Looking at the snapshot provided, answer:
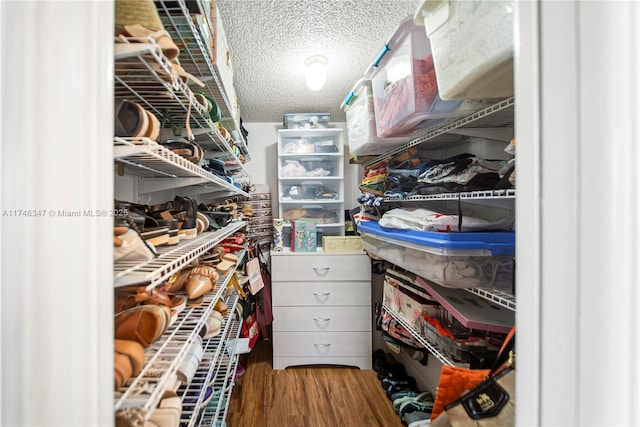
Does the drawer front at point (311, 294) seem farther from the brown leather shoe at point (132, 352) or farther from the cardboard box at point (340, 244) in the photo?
the brown leather shoe at point (132, 352)

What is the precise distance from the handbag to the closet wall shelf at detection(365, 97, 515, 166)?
608 millimetres

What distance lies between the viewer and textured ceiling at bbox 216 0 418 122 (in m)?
1.08

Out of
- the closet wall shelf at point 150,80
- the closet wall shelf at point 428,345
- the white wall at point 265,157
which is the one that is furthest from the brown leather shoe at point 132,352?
the white wall at point 265,157

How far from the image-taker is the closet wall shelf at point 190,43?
682mm

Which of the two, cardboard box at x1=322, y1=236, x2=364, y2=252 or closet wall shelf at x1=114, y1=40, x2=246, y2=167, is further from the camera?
cardboard box at x1=322, y1=236, x2=364, y2=252

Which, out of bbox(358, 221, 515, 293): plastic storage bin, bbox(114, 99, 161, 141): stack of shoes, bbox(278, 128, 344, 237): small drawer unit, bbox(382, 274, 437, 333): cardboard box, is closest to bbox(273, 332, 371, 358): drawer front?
bbox(382, 274, 437, 333): cardboard box

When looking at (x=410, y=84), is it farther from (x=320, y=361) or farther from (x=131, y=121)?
(x=320, y=361)

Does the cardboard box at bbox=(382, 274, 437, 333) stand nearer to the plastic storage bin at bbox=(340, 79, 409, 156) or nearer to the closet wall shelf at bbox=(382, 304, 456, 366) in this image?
the closet wall shelf at bbox=(382, 304, 456, 366)

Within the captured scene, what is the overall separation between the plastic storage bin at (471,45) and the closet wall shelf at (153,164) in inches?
30.5

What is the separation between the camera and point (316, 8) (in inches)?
42.3

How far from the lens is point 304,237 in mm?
2010

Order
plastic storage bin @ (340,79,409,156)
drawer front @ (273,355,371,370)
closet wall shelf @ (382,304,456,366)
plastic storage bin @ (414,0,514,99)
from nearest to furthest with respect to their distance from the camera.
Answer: plastic storage bin @ (414,0,514,99) → closet wall shelf @ (382,304,456,366) → plastic storage bin @ (340,79,409,156) → drawer front @ (273,355,371,370)
